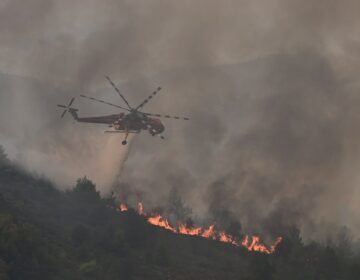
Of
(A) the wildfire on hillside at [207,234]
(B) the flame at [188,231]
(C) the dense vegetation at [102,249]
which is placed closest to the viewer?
(C) the dense vegetation at [102,249]

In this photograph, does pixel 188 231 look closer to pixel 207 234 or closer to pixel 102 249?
pixel 207 234

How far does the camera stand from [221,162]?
197375 millimetres

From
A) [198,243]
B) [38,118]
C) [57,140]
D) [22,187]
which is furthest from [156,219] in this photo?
[38,118]

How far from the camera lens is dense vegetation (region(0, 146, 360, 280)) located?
5925cm

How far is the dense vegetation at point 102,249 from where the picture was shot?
59250 mm

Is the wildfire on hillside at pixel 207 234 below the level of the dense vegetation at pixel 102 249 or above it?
above

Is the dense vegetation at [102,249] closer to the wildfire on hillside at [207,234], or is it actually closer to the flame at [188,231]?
the wildfire on hillside at [207,234]

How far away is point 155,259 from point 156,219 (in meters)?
44.1

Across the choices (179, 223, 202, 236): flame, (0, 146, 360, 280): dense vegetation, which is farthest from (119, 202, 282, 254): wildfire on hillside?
(0, 146, 360, 280): dense vegetation

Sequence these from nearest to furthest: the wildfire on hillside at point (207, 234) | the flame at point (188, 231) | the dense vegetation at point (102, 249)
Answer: the dense vegetation at point (102, 249), the wildfire on hillside at point (207, 234), the flame at point (188, 231)

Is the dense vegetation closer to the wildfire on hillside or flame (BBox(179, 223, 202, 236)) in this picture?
the wildfire on hillside

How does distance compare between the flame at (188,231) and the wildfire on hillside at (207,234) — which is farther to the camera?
the flame at (188,231)

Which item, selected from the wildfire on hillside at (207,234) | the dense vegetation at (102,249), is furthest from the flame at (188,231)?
the dense vegetation at (102,249)

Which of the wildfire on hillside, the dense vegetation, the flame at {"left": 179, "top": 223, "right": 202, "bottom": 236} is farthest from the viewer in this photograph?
the flame at {"left": 179, "top": 223, "right": 202, "bottom": 236}
